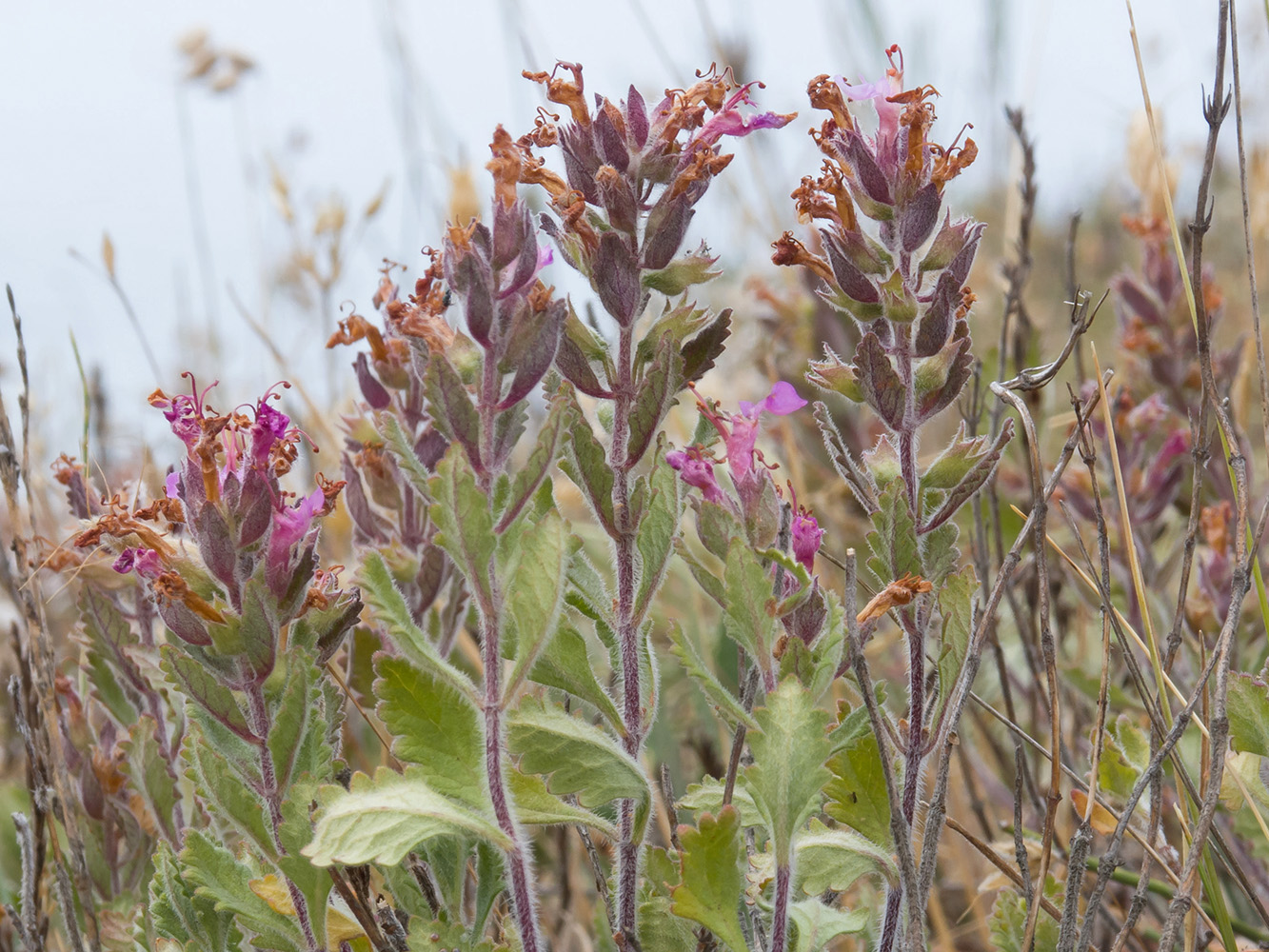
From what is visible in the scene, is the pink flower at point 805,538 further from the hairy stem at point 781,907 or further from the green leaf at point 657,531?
the hairy stem at point 781,907

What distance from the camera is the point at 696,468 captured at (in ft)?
3.66

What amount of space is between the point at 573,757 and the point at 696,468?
0.31 meters

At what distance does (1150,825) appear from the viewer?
1258mm

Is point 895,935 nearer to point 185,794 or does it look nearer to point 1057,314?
point 185,794

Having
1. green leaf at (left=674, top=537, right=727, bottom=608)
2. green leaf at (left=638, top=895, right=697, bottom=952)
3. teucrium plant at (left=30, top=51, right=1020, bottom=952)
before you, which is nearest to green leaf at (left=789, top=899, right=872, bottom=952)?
teucrium plant at (left=30, top=51, right=1020, bottom=952)

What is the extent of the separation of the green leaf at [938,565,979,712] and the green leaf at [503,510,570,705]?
1.38ft

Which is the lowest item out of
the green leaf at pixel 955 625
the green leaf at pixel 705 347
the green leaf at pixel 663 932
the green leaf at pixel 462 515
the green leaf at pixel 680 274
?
the green leaf at pixel 663 932

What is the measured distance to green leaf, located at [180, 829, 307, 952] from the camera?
1053mm

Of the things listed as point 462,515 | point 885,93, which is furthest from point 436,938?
point 885,93

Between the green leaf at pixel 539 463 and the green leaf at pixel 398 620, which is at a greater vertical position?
the green leaf at pixel 539 463

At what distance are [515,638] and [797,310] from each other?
2.23m

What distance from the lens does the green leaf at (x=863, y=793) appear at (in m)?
1.15

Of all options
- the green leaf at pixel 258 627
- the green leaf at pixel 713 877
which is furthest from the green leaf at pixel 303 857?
the green leaf at pixel 713 877

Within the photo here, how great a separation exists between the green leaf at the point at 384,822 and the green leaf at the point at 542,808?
0.26 ft
